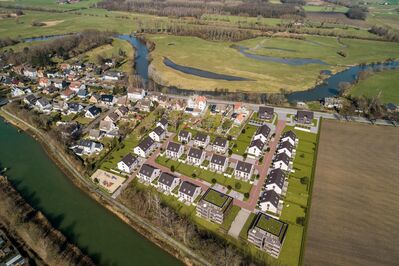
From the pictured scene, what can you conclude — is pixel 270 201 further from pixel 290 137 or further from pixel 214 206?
pixel 290 137

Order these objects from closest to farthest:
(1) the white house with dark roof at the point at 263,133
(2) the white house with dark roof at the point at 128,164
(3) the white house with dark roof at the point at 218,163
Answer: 1. (3) the white house with dark roof at the point at 218,163
2. (2) the white house with dark roof at the point at 128,164
3. (1) the white house with dark roof at the point at 263,133

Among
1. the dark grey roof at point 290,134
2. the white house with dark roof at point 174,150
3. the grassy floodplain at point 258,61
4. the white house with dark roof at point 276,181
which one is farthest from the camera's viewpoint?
the grassy floodplain at point 258,61

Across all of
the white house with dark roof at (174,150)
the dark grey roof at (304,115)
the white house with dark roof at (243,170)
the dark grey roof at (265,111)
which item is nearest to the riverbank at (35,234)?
the white house with dark roof at (174,150)

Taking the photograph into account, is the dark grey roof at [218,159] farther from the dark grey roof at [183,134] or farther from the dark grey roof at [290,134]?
the dark grey roof at [290,134]

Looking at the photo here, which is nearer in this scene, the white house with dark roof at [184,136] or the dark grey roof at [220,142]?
the dark grey roof at [220,142]

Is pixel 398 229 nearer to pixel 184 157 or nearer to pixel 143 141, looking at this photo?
pixel 184 157

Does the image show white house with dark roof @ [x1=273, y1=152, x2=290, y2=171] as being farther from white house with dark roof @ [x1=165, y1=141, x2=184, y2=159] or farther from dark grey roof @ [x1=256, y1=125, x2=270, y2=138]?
white house with dark roof @ [x1=165, y1=141, x2=184, y2=159]

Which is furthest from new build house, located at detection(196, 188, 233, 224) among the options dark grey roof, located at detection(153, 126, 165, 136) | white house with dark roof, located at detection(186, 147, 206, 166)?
dark grey roof, located at detection(153, 126, 165, 136)
